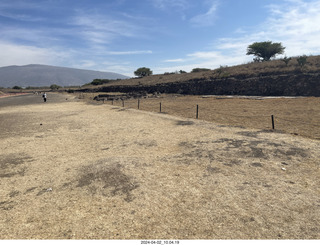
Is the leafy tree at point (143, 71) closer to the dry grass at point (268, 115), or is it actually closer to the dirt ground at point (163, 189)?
the dry grass at point (268, 115)

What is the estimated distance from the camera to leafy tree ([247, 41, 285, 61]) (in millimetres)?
57531

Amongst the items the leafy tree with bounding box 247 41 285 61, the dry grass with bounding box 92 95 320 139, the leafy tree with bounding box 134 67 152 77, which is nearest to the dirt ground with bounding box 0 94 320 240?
the dry grass with bounding box 92 95 320 139

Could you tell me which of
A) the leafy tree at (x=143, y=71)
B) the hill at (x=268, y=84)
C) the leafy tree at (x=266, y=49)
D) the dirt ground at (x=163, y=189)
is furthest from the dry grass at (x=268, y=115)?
the leafy tree at (x=143, y=71)

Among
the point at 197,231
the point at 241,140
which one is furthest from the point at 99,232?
the point at 241,140

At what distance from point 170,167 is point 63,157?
3710 mm

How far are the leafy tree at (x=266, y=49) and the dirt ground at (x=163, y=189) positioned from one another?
60445mm

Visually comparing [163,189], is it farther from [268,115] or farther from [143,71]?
[143,71]

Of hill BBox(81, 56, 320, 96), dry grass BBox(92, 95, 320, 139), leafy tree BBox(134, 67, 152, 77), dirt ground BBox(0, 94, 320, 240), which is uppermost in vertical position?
leafy tree BBox(134, 67, 152, 77)

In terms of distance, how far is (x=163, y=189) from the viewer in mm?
4422

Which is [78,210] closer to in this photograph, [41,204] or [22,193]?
[41,204]

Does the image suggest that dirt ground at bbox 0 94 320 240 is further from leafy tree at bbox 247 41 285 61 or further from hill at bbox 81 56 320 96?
leafy tree at bbox 247 41 285 61

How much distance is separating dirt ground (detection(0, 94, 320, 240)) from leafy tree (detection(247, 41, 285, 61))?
2380 inches

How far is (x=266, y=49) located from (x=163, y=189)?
217 feet

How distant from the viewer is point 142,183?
471cm
